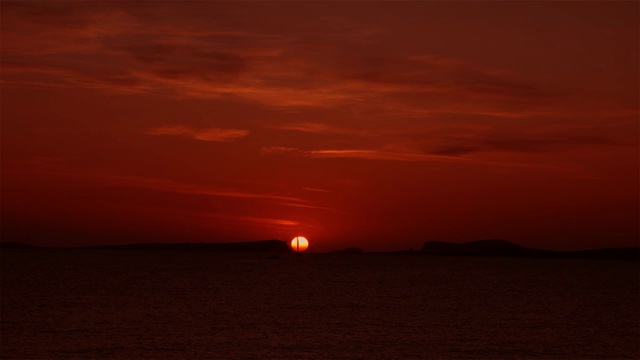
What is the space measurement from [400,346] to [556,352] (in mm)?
10467

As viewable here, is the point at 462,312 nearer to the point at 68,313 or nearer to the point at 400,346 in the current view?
the point at 400,346

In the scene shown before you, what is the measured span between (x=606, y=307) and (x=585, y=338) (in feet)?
119

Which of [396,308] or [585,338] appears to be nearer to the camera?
[585,338]

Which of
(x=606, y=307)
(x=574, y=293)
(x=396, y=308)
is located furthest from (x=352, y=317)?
(x=574, y=293)

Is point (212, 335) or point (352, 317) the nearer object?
point (212, 335)

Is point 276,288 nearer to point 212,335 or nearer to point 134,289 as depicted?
point 134,289

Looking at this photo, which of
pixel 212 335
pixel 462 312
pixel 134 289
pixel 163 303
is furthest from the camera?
pixel 134 289

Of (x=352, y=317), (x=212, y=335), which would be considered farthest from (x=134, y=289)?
(x=212, y=335)

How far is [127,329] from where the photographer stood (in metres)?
66.8

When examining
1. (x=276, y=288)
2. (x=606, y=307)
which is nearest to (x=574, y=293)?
(x=606, y=307)

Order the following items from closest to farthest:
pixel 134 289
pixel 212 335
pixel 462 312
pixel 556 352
→ 1. pixel 556 352
2. pixel 212 335
3. pixel 462 312
4. pixel 134 289

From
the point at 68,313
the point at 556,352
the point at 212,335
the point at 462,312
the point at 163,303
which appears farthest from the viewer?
the point at 163,303

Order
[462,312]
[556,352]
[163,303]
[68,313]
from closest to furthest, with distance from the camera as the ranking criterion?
1. [556,352]
2. [68,313]
3. [462,312]
4. [163,303]

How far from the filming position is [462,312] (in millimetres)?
87125
